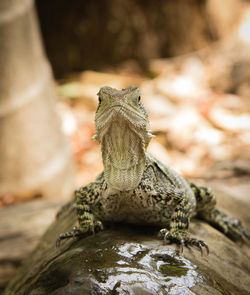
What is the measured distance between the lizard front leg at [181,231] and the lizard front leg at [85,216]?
63 cm

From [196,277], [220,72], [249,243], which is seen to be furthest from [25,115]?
[220,72]

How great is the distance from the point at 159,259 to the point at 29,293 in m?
1.02

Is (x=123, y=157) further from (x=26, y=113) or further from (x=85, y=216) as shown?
(x=26, y=113)

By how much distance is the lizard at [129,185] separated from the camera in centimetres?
329

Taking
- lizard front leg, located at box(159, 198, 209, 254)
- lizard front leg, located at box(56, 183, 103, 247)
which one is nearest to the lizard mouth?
lizard front leg, located at box(56, 183, 103, 247)

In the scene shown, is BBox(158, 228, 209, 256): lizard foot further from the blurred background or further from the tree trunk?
the tree trunk

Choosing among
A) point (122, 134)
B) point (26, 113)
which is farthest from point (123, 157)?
point (26, 113)

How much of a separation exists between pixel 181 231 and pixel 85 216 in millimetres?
882

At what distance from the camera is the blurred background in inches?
266

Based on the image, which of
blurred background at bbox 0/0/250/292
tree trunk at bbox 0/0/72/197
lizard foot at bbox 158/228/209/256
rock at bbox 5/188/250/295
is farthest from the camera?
blurred background at bbox 0/0/250/292

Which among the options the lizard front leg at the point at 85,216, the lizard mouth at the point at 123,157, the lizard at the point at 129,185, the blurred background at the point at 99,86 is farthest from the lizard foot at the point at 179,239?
the blurred background at the point at 99,86

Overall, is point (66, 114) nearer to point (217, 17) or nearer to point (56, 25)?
point (56, 25)

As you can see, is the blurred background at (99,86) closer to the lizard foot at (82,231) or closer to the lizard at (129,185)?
the lizard foot at (82,231)

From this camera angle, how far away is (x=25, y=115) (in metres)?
7.12
